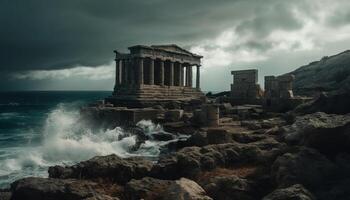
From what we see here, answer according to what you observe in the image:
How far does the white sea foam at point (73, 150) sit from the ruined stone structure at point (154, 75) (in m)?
9.64

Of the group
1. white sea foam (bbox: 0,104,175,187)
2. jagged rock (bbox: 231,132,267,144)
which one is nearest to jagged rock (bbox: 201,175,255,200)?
jagged rock (bbox: 231,132,267,144)

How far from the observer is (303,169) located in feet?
37.9

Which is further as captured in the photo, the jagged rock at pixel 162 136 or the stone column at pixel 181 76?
the stone column at pixel 181 76

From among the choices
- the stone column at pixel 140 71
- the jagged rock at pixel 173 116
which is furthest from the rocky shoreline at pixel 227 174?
the stone column at pixel 140 71

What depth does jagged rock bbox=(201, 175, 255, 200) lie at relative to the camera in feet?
37.4

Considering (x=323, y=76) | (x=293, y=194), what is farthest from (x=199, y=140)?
(x=323, y=76)

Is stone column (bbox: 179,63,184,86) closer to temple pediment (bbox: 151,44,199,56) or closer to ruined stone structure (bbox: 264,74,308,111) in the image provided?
temple pediment (bbox: 151,44,199,56)

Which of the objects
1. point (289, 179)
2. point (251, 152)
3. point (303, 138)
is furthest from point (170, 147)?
point (289, 179)

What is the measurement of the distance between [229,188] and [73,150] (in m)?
20.0

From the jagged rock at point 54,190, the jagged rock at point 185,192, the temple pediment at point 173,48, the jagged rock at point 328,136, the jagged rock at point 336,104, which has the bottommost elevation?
the jagged rock at point 54,190

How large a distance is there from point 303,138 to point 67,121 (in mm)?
32674

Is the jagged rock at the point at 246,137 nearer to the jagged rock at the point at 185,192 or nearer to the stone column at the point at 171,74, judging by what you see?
the jagged rock at the point at 185,192

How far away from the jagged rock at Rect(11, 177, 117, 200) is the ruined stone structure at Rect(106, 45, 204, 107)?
3133cm

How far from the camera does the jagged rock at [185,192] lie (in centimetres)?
1046
